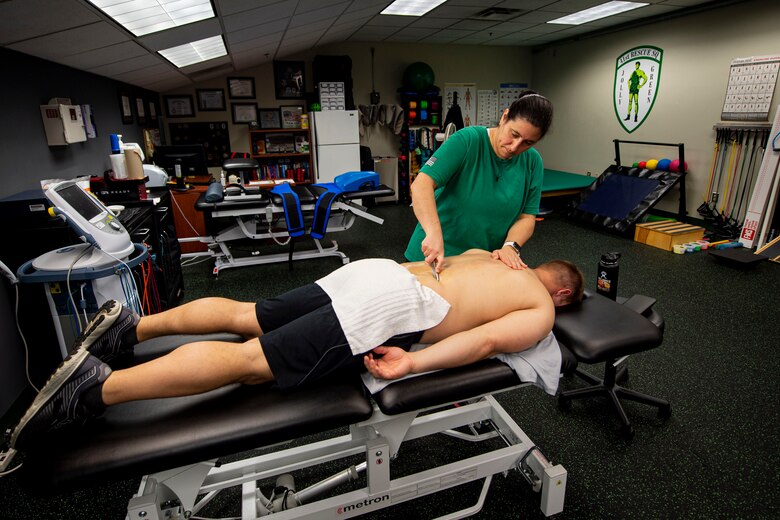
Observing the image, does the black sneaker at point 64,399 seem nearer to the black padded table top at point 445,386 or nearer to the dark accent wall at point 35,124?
the black padded table top at point 445,386

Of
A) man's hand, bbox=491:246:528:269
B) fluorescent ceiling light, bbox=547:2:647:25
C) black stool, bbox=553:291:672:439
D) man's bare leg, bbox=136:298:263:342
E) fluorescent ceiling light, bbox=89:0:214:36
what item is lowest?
black stool, bbox=553:291:672:439

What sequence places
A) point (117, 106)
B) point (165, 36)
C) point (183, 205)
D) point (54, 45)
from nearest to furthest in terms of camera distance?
point (54, 45)
point (165, 36)
point (117, 106)
point (183, 205)

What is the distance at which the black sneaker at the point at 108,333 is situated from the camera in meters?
1.18

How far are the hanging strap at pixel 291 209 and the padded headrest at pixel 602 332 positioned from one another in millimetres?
2362

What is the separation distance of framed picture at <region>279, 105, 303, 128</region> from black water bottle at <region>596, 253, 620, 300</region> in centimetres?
487

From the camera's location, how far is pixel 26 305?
193cm

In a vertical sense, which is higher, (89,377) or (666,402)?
(89,377)

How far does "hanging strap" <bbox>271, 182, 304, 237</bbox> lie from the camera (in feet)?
11.3

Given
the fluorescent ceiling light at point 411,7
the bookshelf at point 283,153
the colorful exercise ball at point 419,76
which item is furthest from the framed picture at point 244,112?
the fluorescent ceiling light at point 411,7

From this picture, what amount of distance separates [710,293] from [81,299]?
376 centimetres

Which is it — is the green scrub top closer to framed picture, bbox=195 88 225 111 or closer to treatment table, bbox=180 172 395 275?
treatment table, bbox=180 172 395 275

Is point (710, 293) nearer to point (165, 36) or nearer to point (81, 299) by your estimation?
point (81, 299)

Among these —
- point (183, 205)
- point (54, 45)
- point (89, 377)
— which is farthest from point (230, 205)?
point (89, 377)

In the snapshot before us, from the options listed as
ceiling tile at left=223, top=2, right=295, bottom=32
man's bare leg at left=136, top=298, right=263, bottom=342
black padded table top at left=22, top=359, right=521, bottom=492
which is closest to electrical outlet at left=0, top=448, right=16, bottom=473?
black padded table top at left=22, top=359, right=521, bottom=492
